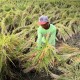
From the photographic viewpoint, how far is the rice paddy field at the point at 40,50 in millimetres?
4891

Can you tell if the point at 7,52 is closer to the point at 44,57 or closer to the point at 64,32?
the point at 44,57

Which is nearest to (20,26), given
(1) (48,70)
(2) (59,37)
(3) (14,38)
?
(2) (59,37)

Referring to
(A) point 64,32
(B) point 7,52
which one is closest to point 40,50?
(B) point 7,52

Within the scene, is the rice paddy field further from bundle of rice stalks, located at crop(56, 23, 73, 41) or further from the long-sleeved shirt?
the long-sleeved shirt

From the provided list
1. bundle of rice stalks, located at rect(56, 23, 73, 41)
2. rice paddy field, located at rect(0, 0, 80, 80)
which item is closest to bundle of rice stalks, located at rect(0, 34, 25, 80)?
rice paddy field, located at rect(0, 0, 80, 80)

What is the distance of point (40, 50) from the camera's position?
4.90 metres

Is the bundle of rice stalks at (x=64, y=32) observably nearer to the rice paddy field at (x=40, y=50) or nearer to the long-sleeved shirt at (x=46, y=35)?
the rice paddy field at (x=40, y=50)

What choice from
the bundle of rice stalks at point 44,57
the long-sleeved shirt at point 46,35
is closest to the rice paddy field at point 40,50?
the bundle of rice stalks at point 44,57

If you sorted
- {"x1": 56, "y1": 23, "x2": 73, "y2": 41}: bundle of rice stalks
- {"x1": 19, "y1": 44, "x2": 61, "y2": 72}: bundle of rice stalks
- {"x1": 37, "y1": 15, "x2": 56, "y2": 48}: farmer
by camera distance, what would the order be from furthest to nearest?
1. {"x1": 56, "y1": 23, "x2": 73, "y2": 41}: bundle of rice stalks
2. {"x1": 37, "y1": 15, "x2": 56, "y2": 48}: farmer
3. {"x1": 19, "y1": 44, "x2": 61, "y2": 72}: bundle of rice stalks

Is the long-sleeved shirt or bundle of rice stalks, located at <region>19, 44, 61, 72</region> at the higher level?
the long-sleeved shirt

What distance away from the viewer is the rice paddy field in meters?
4.89

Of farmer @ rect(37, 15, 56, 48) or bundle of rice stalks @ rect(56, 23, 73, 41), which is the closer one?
farmer @ rect(37, 15, 56, 48)

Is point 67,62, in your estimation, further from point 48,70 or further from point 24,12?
point 24,12

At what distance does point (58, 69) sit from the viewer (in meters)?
5.09
